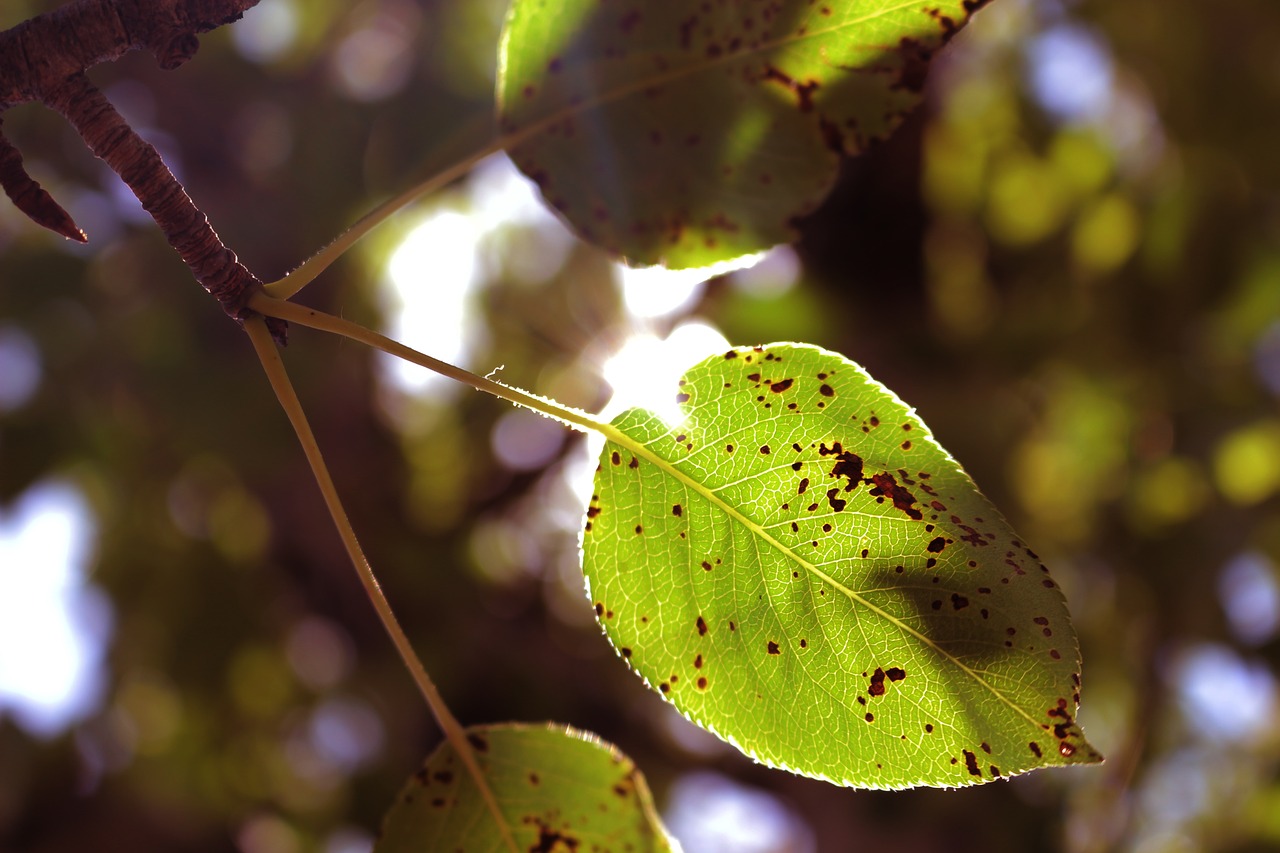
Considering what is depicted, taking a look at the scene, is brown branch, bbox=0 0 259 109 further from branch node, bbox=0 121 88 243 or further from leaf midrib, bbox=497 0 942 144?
leaf midrib, bbox=497 0 942 144

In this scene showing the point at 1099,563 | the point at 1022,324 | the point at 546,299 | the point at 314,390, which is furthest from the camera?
the point at 546,299

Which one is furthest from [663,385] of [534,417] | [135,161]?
[534,417]

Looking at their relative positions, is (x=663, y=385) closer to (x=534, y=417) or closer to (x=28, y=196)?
(x=28, y=196)

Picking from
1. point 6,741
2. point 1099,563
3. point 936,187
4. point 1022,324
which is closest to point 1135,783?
point 1099,563

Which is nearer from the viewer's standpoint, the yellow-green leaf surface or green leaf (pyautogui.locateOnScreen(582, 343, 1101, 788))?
green leaf (pyautogui.locateOnScreen(582, 343, 1101, 788))

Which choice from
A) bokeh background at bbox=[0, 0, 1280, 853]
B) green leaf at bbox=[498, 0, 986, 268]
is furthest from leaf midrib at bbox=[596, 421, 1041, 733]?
bokeh background at bbox=[0, 0, 1280, 853]

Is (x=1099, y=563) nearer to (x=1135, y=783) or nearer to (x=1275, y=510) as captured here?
(x=1275, y=510)

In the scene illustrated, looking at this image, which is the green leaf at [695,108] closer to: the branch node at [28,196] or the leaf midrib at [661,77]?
the leaf midrib at [661,77]
